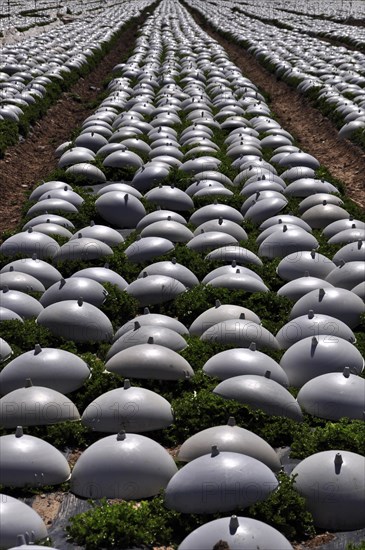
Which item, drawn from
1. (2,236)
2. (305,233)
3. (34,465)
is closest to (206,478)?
(34,465)

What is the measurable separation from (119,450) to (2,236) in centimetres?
854

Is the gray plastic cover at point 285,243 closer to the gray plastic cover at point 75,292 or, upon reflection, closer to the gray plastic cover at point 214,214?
the gray plastic cover at point 214,214

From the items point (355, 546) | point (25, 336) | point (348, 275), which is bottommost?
point (355, 546)

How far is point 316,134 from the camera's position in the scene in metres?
26.6

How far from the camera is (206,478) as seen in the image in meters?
7.48

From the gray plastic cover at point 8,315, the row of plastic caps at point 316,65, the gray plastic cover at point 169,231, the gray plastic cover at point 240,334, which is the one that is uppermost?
the row of plastic caps at point 316,65

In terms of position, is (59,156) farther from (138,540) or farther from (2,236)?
(138,540)

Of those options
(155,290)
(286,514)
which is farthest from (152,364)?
(286,514)

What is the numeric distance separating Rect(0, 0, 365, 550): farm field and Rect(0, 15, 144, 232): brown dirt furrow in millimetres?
107

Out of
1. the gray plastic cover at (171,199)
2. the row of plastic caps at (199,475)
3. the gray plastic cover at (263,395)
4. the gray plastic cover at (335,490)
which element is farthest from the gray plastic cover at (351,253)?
the gray plastic cover at (335,490)

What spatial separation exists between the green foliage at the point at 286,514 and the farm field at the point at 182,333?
0.05 feet

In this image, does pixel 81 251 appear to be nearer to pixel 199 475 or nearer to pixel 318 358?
pixel 318 358

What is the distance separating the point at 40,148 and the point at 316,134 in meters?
9.12

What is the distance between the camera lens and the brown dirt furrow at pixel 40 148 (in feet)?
62.4
